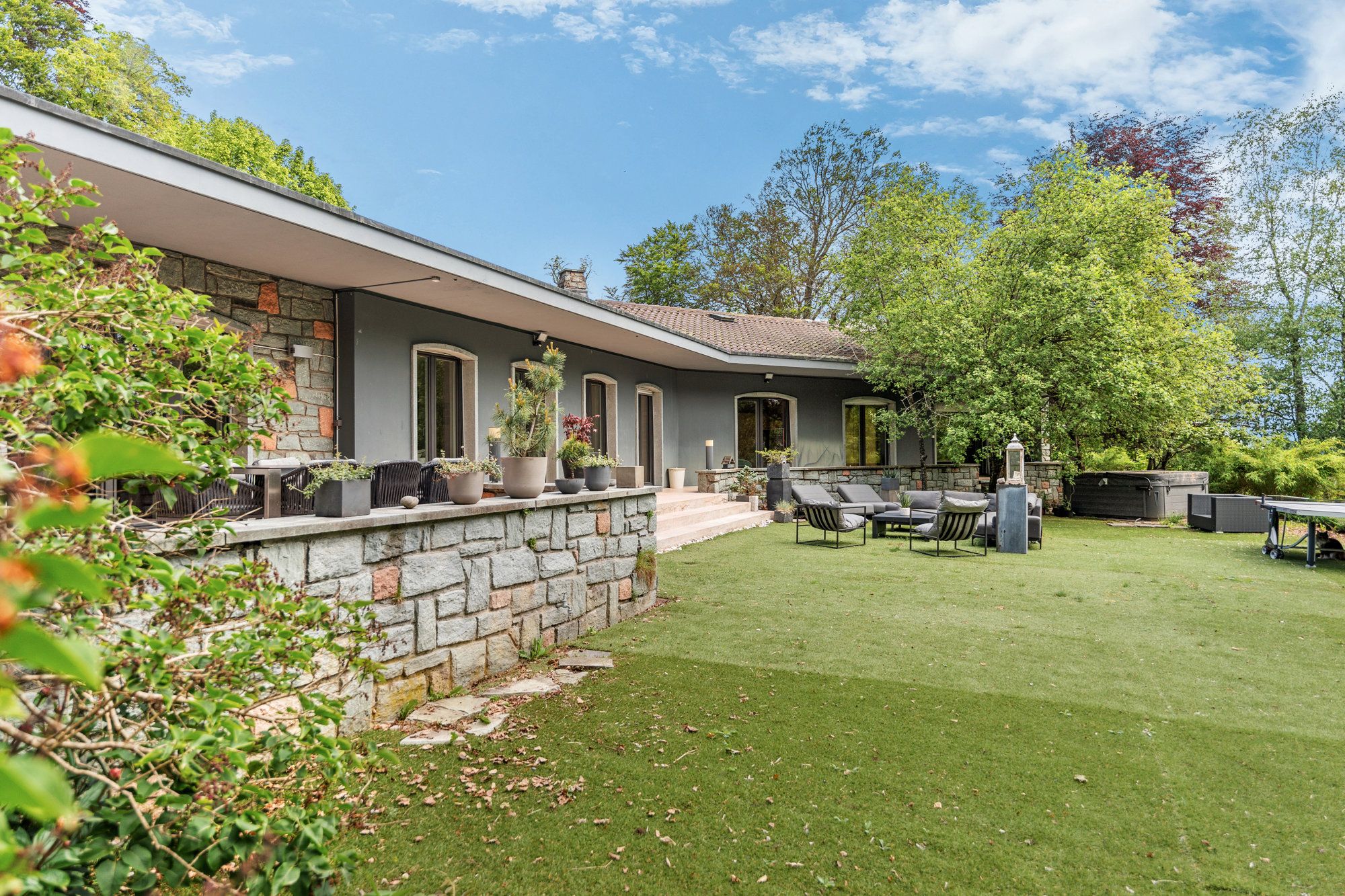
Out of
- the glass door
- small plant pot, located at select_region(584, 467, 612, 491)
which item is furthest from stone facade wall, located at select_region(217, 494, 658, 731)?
the glass door

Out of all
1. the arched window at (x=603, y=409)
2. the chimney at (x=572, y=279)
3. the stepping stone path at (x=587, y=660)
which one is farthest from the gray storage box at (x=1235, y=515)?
the stepping stone path at (x=587, y=660)

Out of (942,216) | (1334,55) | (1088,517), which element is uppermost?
(1334,55)

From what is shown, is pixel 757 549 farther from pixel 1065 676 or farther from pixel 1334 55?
pixel 1334 55

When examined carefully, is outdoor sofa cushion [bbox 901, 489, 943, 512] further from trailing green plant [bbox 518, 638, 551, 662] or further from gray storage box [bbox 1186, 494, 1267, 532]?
trailing green plant [bbox 518, 638, 551, 662]

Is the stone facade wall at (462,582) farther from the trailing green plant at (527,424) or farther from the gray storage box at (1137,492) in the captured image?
the gray storage box at (1137,492)

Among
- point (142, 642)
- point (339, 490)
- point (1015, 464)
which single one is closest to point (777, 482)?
point (1015, 464)

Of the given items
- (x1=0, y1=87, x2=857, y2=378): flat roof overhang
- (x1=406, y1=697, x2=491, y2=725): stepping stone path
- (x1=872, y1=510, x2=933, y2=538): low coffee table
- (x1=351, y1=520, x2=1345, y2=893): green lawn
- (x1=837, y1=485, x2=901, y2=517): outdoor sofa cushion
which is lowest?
(x1=351, y1=520, x2=1345, y2=893): green lawn

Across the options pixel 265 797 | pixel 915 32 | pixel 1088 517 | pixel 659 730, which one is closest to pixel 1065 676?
pixel 659 730

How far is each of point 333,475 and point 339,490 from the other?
0.08 m

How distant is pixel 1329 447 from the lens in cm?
1490

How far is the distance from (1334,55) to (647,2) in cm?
1940

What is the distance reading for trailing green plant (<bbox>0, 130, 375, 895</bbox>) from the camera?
106cm

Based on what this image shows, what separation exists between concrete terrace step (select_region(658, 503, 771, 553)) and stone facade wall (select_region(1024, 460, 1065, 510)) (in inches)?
306

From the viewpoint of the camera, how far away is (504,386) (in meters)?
9.89
